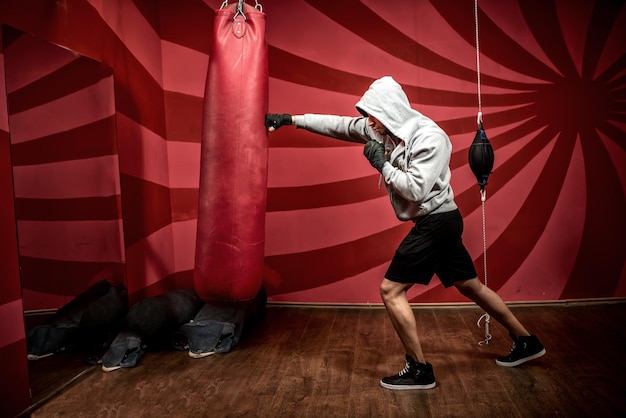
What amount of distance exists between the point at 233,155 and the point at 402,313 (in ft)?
3.55

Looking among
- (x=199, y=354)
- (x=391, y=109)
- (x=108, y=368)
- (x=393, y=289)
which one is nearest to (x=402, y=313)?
(x=393, y=289)

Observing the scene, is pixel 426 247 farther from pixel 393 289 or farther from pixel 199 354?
pixel 199 354

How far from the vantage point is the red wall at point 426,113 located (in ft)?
11.7

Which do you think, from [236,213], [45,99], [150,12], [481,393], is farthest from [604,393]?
[150,12]

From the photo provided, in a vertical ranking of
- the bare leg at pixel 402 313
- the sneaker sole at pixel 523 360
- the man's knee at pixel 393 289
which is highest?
the man's knee at pixel 393 289

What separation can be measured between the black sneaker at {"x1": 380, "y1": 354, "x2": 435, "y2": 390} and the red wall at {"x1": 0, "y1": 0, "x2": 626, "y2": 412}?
1.37 meters

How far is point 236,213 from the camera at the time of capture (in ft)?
8.15

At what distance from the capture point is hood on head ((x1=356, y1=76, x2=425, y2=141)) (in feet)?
8.01

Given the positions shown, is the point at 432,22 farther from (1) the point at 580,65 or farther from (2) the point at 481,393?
(2) the point at 481,393

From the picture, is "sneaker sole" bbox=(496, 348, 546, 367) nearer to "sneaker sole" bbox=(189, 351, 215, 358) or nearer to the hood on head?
the hood on head

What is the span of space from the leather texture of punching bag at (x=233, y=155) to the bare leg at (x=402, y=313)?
0.66 meters

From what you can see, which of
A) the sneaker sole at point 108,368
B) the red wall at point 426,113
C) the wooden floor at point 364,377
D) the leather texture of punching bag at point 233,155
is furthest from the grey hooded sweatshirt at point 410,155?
the sneaker sole at point 108,368

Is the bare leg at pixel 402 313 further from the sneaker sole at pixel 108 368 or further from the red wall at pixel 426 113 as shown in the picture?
the sneaker sole at pixel 108 368

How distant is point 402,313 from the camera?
241 centimetres
